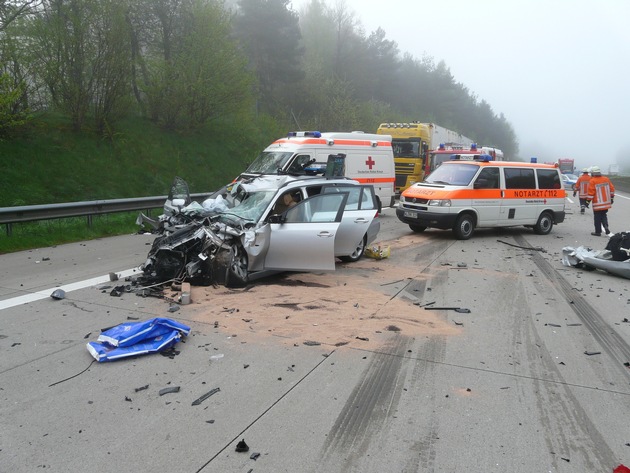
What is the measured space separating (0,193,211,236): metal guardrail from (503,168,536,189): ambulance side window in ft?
32.7

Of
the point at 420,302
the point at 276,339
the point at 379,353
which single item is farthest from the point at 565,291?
the point at 276,339

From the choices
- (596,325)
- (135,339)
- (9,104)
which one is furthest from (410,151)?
(135,339)

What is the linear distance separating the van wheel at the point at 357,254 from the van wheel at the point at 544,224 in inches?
292

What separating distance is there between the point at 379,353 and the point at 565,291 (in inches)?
182

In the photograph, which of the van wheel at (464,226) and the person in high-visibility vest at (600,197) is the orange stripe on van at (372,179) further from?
the person in high-visibility vest at (600,197)

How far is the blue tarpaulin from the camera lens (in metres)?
4.94

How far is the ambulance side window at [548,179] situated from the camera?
48.2ft

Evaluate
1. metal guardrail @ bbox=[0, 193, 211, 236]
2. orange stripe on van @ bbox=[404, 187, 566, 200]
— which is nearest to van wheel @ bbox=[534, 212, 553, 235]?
orange stripe on van @ bbox=[404, 187, 566, 200]

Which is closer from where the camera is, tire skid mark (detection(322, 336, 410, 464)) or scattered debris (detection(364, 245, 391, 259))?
tire skid mark (detection(322, 336, 410, 464))

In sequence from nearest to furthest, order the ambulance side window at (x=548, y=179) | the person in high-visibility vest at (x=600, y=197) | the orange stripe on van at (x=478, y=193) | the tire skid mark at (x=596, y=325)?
1. the tire skid mark at (x=596, y=325)
2. the orange stripe on van at (x=478, y=193)
3. the person in high-visibility vest at (x=600, y=197)
4. the ambulance side window at (x=548, y=179)

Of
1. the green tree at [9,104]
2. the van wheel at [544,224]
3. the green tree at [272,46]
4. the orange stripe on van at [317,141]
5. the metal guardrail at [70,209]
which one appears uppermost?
the green tree at [272,46]

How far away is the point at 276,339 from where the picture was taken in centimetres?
555

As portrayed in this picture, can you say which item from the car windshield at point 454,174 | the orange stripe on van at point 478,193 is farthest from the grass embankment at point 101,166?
the car windshield at point 454,174

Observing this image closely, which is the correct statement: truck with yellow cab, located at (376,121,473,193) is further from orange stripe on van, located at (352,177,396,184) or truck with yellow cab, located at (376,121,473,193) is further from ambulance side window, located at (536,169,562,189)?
ambulance side window, located at (536,169,562,189)
